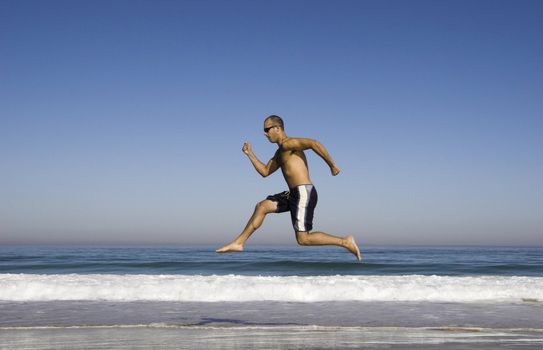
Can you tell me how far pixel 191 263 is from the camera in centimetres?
2877

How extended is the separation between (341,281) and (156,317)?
6707 mm

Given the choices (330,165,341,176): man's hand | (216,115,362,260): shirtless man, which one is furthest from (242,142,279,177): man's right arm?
(330,165,341,176): man's hand

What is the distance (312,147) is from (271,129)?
0.51 meters

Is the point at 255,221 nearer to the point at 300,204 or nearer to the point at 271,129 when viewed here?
the point at 300,204

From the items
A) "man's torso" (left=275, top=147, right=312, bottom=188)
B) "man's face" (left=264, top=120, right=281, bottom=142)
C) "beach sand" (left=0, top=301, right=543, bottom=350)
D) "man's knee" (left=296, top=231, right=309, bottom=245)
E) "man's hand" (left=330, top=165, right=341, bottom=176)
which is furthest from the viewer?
"beach sand" (left=0, top=301, right=543, bottom=350)

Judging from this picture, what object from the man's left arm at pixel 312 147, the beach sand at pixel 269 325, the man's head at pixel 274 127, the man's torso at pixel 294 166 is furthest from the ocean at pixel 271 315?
the man's head at pixel 274 127

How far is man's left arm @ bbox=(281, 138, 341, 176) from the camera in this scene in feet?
21.3

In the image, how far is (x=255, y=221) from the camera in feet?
22.6

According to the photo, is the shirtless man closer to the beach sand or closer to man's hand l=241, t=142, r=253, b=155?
man's hand l=241, t=142, r=253, b=155

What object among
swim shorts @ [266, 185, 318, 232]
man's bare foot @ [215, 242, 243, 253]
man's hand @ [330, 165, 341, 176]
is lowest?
man's bare foot @ [215, 242, 243, 253]

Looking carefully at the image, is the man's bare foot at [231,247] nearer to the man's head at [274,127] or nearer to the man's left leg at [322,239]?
the man's left leg at [322,239]

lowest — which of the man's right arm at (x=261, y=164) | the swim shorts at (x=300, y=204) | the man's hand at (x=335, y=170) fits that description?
the swim shorts at (x=300, y=204)

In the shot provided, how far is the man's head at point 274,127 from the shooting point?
260 inches

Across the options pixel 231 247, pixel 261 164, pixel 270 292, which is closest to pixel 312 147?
pixel 261 164
